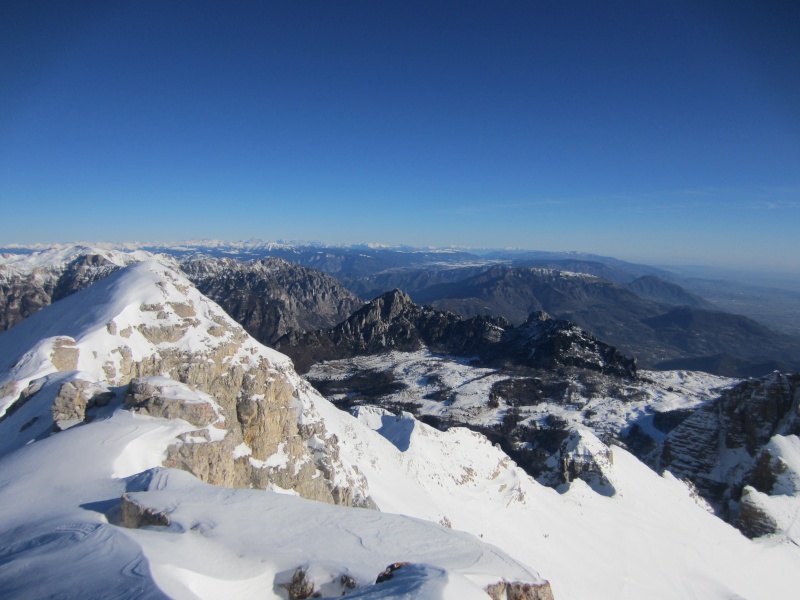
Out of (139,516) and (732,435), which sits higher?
(139,516)

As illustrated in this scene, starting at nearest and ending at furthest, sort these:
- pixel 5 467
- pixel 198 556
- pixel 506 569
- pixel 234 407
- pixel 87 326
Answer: pixel 198 556, pixel 506 569, pixel 5 467, pixel 234 407, pixel 87 326

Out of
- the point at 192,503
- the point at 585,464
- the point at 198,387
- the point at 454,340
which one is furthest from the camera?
the point at 454,340

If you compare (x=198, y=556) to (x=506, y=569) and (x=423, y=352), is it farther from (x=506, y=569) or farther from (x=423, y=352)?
(x=423, y=352)

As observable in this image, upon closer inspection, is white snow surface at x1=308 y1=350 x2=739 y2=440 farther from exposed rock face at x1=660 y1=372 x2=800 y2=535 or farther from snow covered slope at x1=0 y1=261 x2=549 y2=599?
snow covered slope at x1=0 y1=261 x2=549 y2=599

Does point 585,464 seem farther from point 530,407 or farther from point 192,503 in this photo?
point 530,407

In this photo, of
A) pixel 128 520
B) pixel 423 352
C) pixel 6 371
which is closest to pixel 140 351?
pixel 6 371

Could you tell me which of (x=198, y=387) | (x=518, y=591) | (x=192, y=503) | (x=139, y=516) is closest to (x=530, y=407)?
(x=198, y=387)
